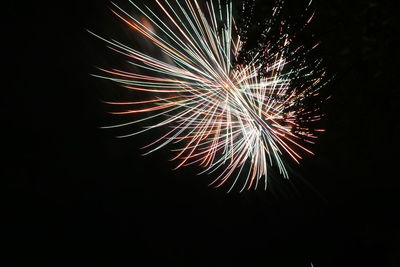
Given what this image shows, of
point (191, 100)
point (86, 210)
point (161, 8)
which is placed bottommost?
point (86, 210)

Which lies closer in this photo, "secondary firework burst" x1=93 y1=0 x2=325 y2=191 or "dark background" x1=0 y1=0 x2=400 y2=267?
"dark background" x1=0 y1=0 x2=400 y2=267

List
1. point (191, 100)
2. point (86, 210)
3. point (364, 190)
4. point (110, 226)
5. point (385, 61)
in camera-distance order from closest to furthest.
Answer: point (385, 61)
point (86, 210)
point (110, 226)
point (191, 100)
point (364, 190)

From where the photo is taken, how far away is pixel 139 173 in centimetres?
959

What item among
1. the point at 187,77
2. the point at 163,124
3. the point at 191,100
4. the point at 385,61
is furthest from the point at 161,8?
the point at 385,61

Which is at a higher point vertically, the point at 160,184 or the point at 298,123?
the point at 160,184

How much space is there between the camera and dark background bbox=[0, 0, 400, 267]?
11.5 feet

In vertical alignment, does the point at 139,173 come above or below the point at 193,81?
below

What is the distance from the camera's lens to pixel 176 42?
9.36 m

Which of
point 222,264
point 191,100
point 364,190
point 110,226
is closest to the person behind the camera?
point 110,226

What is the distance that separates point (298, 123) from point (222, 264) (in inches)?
366

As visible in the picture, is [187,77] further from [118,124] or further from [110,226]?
[110,226]

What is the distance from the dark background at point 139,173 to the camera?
3.51m

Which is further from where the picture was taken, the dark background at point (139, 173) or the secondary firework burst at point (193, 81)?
the secondary firework burst at point (193, 81)

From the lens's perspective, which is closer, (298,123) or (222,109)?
(298,123)
